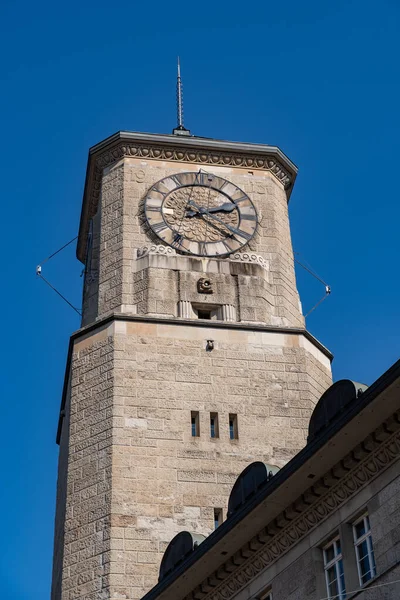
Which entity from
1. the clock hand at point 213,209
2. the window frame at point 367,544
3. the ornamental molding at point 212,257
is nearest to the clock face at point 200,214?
the clock hand at point 213,209

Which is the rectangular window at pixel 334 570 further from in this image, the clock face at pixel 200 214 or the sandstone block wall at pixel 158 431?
the clock face at pixel 200 214

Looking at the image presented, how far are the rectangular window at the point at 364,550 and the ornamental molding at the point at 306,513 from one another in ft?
1.77

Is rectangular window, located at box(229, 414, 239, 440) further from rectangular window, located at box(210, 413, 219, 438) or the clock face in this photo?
the clock face

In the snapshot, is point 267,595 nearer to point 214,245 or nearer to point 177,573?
point 177,573

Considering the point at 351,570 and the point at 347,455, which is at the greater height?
the point at 347,455

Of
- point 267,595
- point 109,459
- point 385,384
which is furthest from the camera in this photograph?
point 109,459


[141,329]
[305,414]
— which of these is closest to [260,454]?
[305,414]

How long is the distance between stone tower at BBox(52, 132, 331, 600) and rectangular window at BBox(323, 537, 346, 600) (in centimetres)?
943

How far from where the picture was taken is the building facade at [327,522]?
1870 cm

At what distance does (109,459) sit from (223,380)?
3744mm

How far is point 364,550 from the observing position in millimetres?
19047

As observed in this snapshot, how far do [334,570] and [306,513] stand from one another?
3.88 feet

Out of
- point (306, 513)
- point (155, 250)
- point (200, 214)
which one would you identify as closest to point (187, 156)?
point (200, 214)

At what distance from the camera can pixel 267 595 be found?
21.1 m
